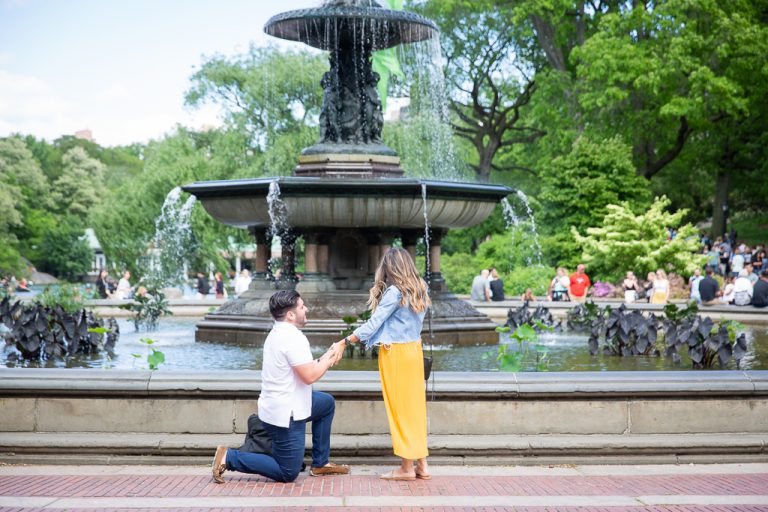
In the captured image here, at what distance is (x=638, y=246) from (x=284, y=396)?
25.1 meters

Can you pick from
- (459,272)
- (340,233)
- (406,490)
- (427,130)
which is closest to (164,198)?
(427,130)

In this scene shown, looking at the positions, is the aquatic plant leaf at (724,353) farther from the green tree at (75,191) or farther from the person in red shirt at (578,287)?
the green tree at (75,191)

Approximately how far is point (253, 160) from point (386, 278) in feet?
119

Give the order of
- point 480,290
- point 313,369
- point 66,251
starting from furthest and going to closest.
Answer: point 66,251 < point 480,290 < point 313,369

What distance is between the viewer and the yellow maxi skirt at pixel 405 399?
7270 millimetres

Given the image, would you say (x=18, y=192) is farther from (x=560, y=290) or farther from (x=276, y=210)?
(x=276, y=210)

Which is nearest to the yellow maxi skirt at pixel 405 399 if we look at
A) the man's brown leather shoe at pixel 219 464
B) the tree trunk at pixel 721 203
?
the man's brown leather shoe at pixel 219 464

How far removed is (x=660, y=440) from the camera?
7.99 metres

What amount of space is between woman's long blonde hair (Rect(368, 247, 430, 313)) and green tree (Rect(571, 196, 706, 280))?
936 inches

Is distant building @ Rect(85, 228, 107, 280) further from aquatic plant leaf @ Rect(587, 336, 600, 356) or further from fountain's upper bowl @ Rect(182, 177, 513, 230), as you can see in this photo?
aquatic plant leaf @ Rect(587, 336, 600, 356)

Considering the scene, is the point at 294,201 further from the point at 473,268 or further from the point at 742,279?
the point at 473,268

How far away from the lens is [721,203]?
44.8 metres

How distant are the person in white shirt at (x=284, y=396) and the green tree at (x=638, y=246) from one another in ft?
79.6

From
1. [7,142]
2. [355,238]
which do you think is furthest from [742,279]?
[7,142]
